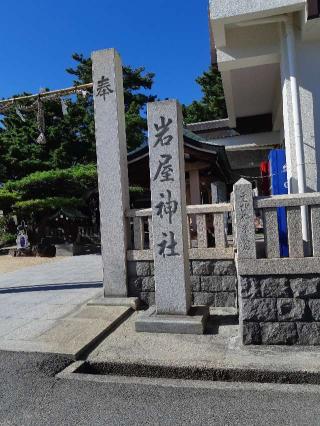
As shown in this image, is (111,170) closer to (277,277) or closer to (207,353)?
(277,277)

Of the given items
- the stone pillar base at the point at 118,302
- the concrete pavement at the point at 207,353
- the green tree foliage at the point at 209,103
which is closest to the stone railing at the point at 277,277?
the concrete pavement at the point at 207,353

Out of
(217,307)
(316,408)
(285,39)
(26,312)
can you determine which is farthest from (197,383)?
(285,39)

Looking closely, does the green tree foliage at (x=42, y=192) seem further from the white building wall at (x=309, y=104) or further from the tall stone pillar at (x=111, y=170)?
the white building wall at (x=309, y=104)

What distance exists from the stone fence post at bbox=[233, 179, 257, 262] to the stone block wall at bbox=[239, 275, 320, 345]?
1.01 feet

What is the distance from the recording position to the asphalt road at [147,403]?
3.18 m

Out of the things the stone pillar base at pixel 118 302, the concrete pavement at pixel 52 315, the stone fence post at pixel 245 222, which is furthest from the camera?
the stone pillar base at pixel 118 302

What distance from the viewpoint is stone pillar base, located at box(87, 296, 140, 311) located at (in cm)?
639

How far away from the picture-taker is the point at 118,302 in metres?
6.44

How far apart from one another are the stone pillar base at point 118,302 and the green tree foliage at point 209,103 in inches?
1006

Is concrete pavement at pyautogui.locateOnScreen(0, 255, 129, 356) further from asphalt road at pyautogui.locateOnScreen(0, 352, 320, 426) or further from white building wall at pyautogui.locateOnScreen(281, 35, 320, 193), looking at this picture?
white building wall at pyautogui.locateOnScreen(281, 35, 320, 193)

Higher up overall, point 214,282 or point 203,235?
point 203,235

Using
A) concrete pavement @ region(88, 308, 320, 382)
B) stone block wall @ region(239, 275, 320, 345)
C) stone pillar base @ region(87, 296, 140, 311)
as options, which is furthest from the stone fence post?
stone pillar base @ region(87, 296, 140, 311)

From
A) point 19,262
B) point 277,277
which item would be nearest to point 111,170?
point 277,277

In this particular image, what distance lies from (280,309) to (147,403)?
6.48ft
